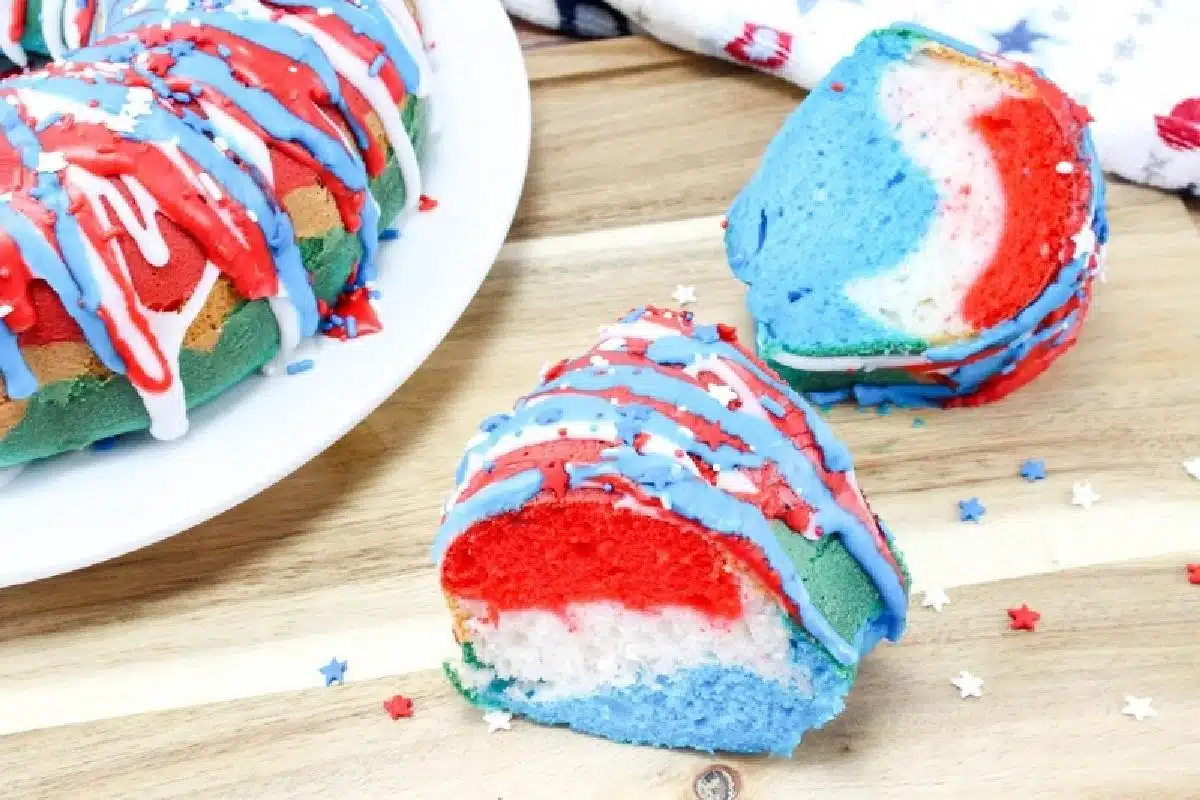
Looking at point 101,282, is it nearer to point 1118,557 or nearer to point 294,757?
point 294,757

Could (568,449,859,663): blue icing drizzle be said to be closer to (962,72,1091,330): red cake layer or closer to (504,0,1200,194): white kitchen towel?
(962,72,1091,330): red cake layer

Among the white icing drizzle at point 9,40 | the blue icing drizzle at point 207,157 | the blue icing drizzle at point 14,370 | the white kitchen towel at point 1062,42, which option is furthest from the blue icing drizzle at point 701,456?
the white icing drizzle at point 9,40

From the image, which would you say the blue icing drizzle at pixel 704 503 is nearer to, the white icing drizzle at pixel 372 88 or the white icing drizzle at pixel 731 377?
the white icing drizzle at pixel 731 377

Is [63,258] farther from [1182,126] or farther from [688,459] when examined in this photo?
[1182,126]

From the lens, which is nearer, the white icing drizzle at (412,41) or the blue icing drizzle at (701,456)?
the blue icing drizzle at (701,456)

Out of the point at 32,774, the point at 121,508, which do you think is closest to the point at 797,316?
the point at 121,508

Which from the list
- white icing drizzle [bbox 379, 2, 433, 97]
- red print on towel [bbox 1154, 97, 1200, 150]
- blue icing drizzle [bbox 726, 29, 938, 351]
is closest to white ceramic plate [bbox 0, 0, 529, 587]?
white icing drizzle [bbox 379, 2, 433, 97]

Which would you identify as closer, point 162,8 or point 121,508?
point 121,508
